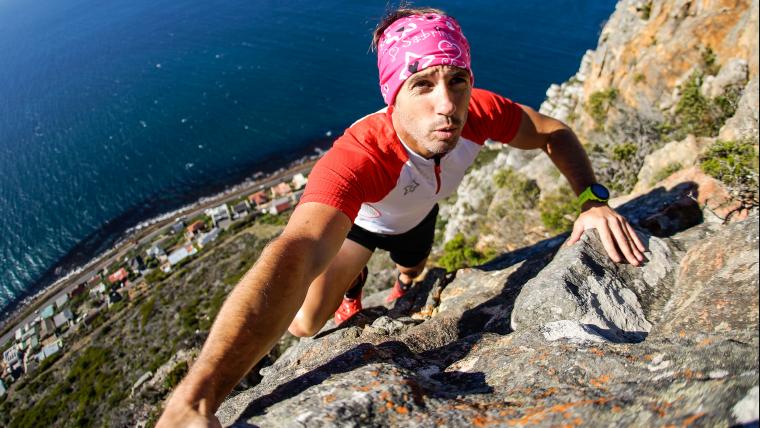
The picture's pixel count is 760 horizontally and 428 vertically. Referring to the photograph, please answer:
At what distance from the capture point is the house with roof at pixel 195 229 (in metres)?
60.6

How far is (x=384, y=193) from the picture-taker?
15.3ft

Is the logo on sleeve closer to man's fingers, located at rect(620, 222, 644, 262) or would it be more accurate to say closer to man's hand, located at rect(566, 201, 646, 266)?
man's hand, located at rect(566, 201, 646, 266)

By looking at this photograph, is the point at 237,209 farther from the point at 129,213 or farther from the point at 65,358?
the point at 65,358

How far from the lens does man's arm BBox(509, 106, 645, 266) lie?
432 centimetres

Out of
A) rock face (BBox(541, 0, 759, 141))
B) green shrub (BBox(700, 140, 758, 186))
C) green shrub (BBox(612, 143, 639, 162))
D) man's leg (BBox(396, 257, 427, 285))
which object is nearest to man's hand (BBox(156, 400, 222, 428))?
man's leg (BBox(396, 257, 427, 285))

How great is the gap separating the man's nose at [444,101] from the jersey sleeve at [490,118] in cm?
113

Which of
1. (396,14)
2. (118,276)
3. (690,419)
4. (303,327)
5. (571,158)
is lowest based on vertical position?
(118,276)

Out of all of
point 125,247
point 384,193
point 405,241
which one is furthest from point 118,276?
point 384,193

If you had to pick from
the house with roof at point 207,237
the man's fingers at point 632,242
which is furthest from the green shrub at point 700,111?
the house with roof at point 207,237

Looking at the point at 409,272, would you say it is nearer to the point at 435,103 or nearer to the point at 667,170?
the point at 435,103

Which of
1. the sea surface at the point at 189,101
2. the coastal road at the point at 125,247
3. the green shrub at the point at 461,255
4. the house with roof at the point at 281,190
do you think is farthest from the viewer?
the sea surface at the point at 189,101

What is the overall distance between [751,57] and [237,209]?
5860cm

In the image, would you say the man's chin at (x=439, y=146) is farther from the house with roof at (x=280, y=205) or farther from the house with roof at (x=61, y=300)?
the house with roof at (x=61, y=300)

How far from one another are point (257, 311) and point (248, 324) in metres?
0.11
